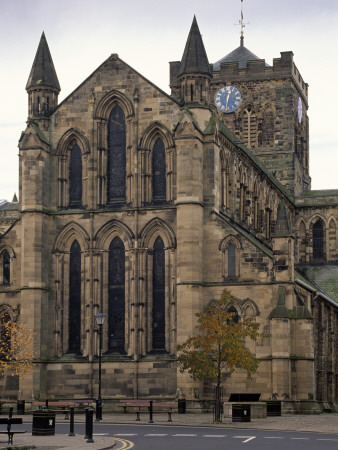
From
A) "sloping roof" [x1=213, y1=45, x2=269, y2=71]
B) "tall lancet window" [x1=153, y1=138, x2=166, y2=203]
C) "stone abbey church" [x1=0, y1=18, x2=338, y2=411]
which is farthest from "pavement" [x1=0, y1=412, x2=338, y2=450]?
"sloping roof" [x1=213, y1=45, x2=269, y2=71]

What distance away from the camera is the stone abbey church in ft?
157

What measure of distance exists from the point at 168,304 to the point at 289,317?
21.4 ft

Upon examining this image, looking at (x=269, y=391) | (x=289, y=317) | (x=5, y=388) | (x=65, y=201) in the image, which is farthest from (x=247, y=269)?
(x=5, y=388)

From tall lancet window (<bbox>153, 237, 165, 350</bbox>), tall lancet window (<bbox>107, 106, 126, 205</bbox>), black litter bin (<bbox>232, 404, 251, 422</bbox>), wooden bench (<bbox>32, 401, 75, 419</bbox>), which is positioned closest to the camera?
black litter bin (<bbox>232, 404, 251, 422</bbox>)

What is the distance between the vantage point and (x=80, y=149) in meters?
52.5

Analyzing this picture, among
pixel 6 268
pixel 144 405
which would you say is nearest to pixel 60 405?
pixel 144 405

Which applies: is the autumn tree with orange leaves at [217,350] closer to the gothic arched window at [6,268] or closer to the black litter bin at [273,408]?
the black litter bin at [273,408]

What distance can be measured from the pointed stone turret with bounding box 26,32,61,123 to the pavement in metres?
17.3

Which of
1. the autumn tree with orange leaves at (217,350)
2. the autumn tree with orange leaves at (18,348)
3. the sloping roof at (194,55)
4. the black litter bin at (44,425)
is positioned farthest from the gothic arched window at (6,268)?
the black litter bin at (44,425)

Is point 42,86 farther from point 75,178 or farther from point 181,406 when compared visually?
point 181,406

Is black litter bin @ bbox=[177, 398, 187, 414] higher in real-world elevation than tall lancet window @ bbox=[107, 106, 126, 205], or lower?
lower

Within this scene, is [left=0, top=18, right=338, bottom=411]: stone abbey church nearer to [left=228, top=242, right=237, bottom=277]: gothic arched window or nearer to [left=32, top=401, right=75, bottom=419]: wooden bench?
[left=228, top=242, right=237, bottom=277]: gothic arched window

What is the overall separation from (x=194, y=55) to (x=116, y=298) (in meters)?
13.9

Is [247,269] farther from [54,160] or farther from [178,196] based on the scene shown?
[54,160]
